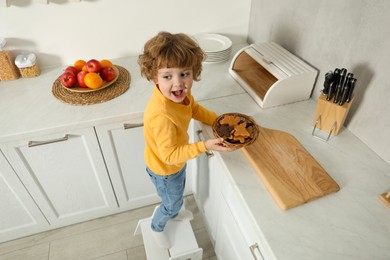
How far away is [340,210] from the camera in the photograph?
78cm

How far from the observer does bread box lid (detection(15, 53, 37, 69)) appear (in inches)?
52.0

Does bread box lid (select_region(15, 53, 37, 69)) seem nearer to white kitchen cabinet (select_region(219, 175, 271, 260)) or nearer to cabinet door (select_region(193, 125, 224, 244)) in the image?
cabinet door (select_region(193, 125, 224, 244))

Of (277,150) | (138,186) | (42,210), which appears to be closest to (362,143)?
(277,150)

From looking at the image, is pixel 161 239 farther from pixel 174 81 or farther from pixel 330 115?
pixel 330 115

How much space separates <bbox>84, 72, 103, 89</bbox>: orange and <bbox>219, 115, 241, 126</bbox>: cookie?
0.65 m

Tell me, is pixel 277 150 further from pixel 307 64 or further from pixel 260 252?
pixel 307 64

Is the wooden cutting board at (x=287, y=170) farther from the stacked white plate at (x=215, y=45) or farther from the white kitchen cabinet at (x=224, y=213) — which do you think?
the stacked white plate at (x=215, y=45)

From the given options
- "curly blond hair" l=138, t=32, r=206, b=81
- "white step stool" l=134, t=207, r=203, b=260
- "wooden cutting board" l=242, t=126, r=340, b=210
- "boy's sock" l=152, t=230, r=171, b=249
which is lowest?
"white step stool" l=134, t=207, r=203, b=260

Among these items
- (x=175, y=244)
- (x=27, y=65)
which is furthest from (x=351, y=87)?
(x=27, y=65)

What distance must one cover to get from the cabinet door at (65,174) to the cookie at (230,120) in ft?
2.00

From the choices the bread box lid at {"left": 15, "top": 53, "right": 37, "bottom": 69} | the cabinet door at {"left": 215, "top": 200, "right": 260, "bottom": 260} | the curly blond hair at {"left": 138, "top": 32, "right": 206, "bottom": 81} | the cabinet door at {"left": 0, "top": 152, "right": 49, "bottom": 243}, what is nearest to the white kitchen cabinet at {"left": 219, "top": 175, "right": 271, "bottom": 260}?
the cabinet door at {"left": 215, "top": 200, "right": 260, "bottom": 260}

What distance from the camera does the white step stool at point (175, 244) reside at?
1275 millimetres

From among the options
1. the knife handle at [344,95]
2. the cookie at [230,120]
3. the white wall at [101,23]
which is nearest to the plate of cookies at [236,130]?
the cookie at [230,120]

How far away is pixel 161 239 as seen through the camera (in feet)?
4.27
